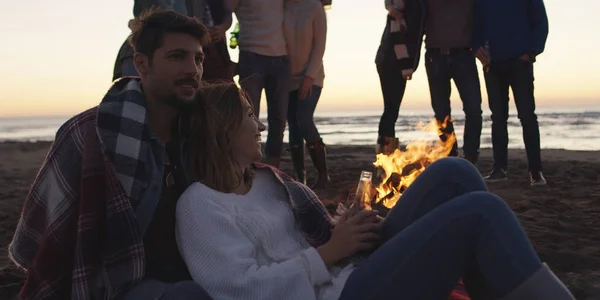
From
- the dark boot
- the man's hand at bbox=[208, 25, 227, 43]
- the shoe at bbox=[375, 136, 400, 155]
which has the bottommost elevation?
the dark boot

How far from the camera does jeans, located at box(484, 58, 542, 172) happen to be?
6633mm

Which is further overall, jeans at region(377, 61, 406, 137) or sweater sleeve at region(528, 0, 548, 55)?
jeans at region(377, 61, 406, 137)

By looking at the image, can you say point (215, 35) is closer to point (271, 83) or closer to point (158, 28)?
point (271, 83)

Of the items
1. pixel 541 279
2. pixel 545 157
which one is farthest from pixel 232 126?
pixel 545 157

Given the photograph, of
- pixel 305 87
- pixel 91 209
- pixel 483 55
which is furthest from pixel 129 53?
pixel 483 55

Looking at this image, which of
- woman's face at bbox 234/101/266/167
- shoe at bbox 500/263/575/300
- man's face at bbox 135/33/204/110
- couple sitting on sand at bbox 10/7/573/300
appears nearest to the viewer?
shoe at bbox 500/263/575/300

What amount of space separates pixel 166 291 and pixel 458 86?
198 inches

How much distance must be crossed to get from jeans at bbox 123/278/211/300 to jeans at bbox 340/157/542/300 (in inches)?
18.9

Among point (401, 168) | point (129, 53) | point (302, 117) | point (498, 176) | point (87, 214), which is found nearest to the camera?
point (87, 214)

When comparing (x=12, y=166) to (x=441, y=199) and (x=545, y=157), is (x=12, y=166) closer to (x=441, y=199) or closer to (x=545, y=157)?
(x=545, y=157)

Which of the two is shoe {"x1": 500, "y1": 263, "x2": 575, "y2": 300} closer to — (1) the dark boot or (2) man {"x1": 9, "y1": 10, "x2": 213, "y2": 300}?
(2) man {"x1": 9, "y1": 10, "x2": 213, "y2": 300}

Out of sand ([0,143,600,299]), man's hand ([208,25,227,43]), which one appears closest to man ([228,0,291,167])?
man's hand ([208,25,227,43])

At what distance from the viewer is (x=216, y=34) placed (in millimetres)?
5180

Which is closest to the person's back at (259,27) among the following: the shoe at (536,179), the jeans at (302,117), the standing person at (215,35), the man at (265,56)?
the man at (265,56)
